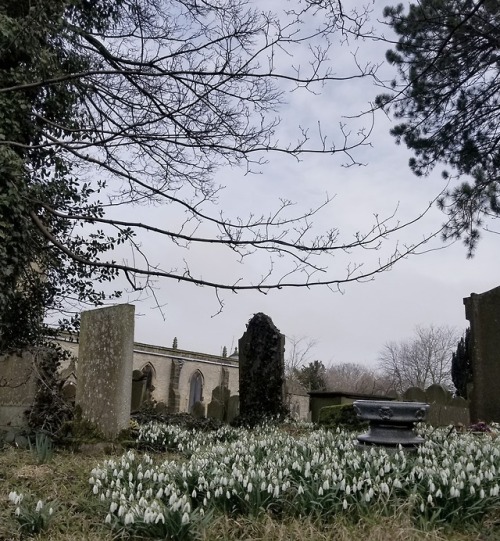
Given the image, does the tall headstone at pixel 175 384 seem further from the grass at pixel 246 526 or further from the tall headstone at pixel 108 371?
the grass at pixel 246 526

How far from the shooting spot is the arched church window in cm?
3747

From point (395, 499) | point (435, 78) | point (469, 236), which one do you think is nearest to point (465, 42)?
point (435, 78)

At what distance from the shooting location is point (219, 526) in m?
3.95

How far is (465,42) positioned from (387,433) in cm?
684

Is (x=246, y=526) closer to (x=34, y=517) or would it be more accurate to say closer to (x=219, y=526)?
(x=219, y=526)

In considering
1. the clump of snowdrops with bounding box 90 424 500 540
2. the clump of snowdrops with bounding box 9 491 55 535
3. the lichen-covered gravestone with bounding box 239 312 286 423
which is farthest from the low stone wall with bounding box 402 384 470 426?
the clump of snowdrops with bounding box 9 491 55 535

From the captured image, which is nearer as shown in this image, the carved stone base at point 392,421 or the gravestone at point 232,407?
the carved stone base at point 392,421

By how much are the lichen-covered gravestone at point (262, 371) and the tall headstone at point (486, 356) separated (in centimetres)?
359

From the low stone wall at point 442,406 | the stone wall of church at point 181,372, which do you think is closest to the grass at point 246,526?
the low stone wall at point 442,406

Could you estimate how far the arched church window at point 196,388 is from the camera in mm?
37469

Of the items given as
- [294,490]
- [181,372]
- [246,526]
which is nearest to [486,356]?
[294,490]

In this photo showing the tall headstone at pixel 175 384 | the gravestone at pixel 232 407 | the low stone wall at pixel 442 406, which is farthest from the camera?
the tall headstone at pixel 175 384

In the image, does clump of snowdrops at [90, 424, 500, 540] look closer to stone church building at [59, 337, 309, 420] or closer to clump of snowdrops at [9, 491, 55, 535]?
clump of snowdrops at [9, 491, 55, 535]

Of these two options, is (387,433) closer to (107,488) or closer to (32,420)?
(107,488)
